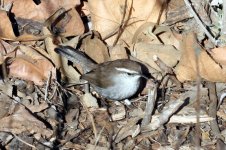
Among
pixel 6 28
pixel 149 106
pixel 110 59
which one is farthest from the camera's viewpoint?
pixel 110 59

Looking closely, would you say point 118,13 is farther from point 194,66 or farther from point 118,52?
point 194,66

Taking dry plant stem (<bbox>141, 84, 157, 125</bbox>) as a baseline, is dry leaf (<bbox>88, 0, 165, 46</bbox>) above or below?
above

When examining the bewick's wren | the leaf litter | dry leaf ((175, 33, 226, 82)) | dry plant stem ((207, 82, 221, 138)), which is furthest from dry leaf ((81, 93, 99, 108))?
dry plant stem ((207, 82, 221, 138))

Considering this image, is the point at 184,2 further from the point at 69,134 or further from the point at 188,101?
the point at 69,134

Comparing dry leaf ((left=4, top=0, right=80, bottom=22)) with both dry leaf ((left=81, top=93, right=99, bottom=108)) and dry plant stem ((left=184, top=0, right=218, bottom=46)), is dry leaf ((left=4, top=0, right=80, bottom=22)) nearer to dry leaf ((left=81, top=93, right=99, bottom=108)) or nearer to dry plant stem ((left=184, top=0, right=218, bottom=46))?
dry leaf ((left=81, top=93, right=99, bottom=108))

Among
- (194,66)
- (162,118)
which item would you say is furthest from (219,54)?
(162,118)

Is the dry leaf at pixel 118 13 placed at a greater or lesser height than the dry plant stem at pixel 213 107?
greater

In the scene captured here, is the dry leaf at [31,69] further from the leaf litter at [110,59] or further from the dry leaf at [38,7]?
the dry leaf at [38,7]

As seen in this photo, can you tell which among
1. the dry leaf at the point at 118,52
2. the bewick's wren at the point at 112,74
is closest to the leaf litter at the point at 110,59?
the dry leaf at the point at 118,52
